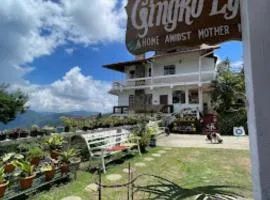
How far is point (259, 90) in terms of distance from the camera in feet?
4.10

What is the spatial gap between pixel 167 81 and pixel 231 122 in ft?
29.4

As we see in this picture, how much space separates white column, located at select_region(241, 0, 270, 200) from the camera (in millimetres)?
1212

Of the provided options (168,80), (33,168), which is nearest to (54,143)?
(33,168)

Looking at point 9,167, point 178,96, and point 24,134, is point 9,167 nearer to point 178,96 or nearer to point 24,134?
point 24,134

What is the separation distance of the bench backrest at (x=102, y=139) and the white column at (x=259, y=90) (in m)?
5.79

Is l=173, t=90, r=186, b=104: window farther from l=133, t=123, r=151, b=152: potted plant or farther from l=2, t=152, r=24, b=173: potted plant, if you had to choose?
l=2, t=152, r=24, b=173: potted plant

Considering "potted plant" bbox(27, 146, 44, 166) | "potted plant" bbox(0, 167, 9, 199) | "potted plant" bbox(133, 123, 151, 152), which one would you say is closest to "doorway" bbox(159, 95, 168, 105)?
"potted plant" bbox(133, 123, 151, 152)

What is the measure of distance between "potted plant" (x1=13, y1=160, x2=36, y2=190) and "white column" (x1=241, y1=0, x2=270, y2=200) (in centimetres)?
441

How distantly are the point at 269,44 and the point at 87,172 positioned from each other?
18.9 ft

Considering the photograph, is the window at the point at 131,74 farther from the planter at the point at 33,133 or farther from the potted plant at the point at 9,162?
the potted plant at the point at 9,162

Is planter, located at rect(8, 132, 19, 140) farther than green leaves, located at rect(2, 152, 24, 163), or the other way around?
planter, located at rect(8, 132, 19, 140)

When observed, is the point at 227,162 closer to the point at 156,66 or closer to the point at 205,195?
the point at 205,195

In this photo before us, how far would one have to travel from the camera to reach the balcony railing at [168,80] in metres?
22.2

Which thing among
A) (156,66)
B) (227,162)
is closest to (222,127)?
(227,162)
